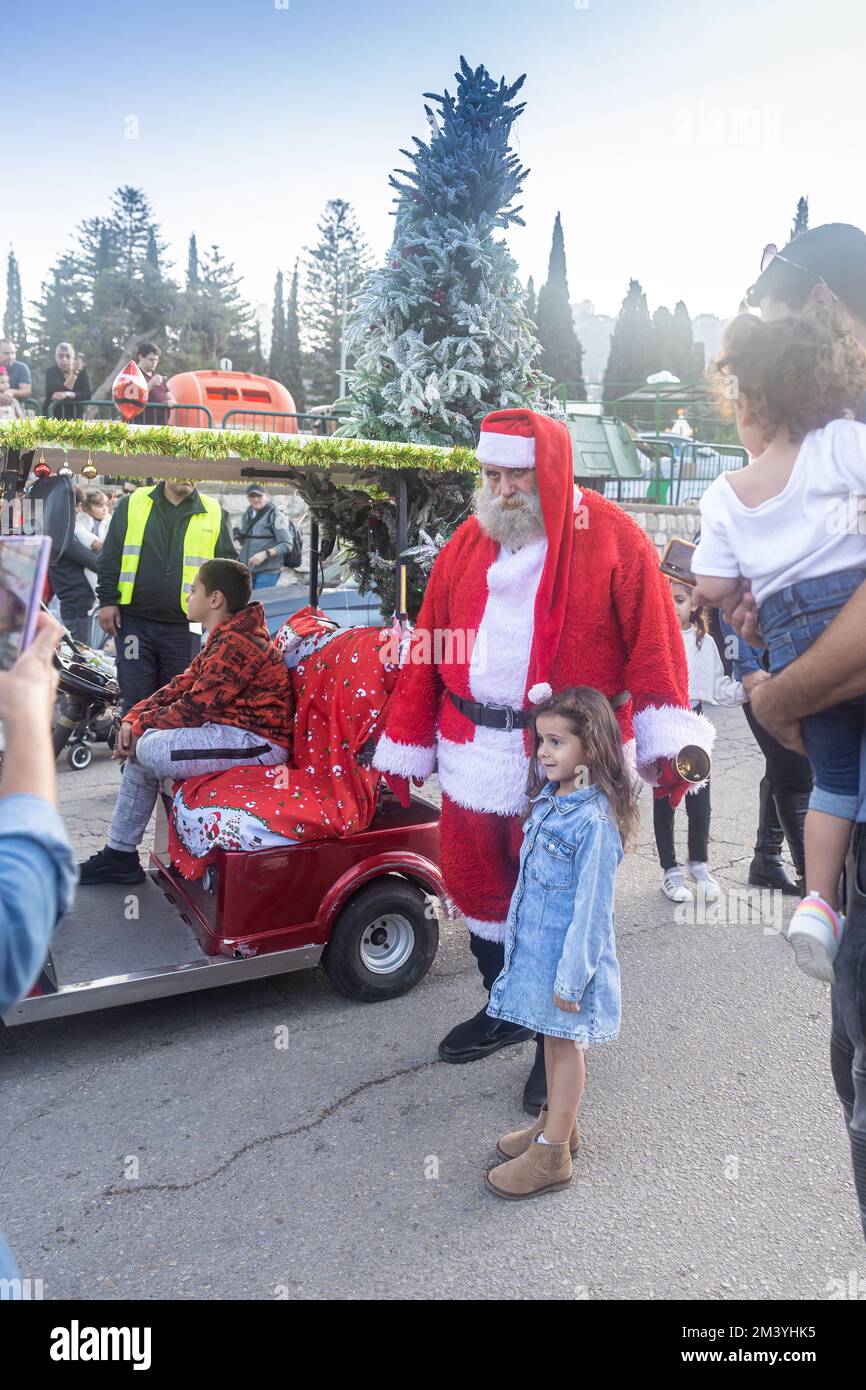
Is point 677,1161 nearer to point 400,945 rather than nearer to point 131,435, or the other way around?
point 400,945

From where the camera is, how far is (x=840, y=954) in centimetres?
163


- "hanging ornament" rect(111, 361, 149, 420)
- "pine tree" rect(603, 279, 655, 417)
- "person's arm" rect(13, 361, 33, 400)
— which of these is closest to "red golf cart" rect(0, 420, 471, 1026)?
"hanging ornament" rect(111, 361, 149, 420)

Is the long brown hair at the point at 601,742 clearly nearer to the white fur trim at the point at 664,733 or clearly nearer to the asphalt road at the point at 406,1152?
the white fur trim at the point at 664,733

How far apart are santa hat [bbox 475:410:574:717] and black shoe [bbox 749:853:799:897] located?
265 cm

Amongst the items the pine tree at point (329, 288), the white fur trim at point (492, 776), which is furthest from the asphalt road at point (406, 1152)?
the pine tree at point (329, 288)

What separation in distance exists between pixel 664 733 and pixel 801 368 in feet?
4.40

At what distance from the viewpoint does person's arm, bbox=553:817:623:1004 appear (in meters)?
2.56

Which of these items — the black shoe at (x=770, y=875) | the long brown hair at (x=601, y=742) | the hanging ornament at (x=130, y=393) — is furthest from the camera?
the black shoe at (x=770, y=875)

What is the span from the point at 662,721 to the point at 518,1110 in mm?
1303

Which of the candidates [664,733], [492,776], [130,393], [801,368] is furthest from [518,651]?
[130,393]

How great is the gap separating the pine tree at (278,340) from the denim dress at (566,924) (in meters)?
44.2

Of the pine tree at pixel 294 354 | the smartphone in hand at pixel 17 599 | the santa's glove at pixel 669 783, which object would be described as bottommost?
the santa's glove at pixel 669 783

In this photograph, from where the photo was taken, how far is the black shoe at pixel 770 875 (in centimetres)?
499

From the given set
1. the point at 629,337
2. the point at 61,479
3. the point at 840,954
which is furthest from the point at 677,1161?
the point at 629,337
